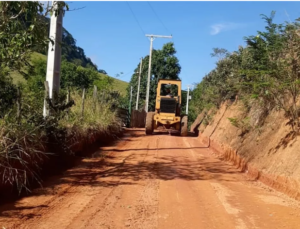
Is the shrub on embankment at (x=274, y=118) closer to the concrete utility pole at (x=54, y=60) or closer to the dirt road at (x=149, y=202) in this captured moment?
the dirt road at (x=149, y=202)

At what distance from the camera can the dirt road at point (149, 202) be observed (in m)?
5.17

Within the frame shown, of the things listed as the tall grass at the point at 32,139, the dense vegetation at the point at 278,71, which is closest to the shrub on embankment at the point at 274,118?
the dense vegetation at the point at 278,71

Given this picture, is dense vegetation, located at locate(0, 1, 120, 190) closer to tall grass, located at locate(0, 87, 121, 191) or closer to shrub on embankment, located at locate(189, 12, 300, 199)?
tall grass, located at locate(0, 87, 121, 191)

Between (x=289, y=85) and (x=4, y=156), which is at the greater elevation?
(x=289, y=85)

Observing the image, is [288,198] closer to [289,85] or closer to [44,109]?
[289,85]

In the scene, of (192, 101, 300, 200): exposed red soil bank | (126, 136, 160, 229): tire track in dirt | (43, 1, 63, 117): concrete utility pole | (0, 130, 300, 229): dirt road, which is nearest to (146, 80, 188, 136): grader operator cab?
(192, 101, 300, 200): exposed red soil bank

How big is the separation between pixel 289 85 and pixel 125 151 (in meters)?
6.33

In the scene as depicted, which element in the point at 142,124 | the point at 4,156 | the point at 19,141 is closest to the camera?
the point at 4,156

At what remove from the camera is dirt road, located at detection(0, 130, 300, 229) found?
517cm

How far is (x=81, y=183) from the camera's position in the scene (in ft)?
24.7

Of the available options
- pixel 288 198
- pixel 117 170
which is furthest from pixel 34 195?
pixel 288 198

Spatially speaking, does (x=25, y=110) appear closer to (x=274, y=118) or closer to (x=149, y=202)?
(x=149, y=202)

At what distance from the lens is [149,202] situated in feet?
20.5

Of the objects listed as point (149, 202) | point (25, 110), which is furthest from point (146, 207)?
point (25, 110)
